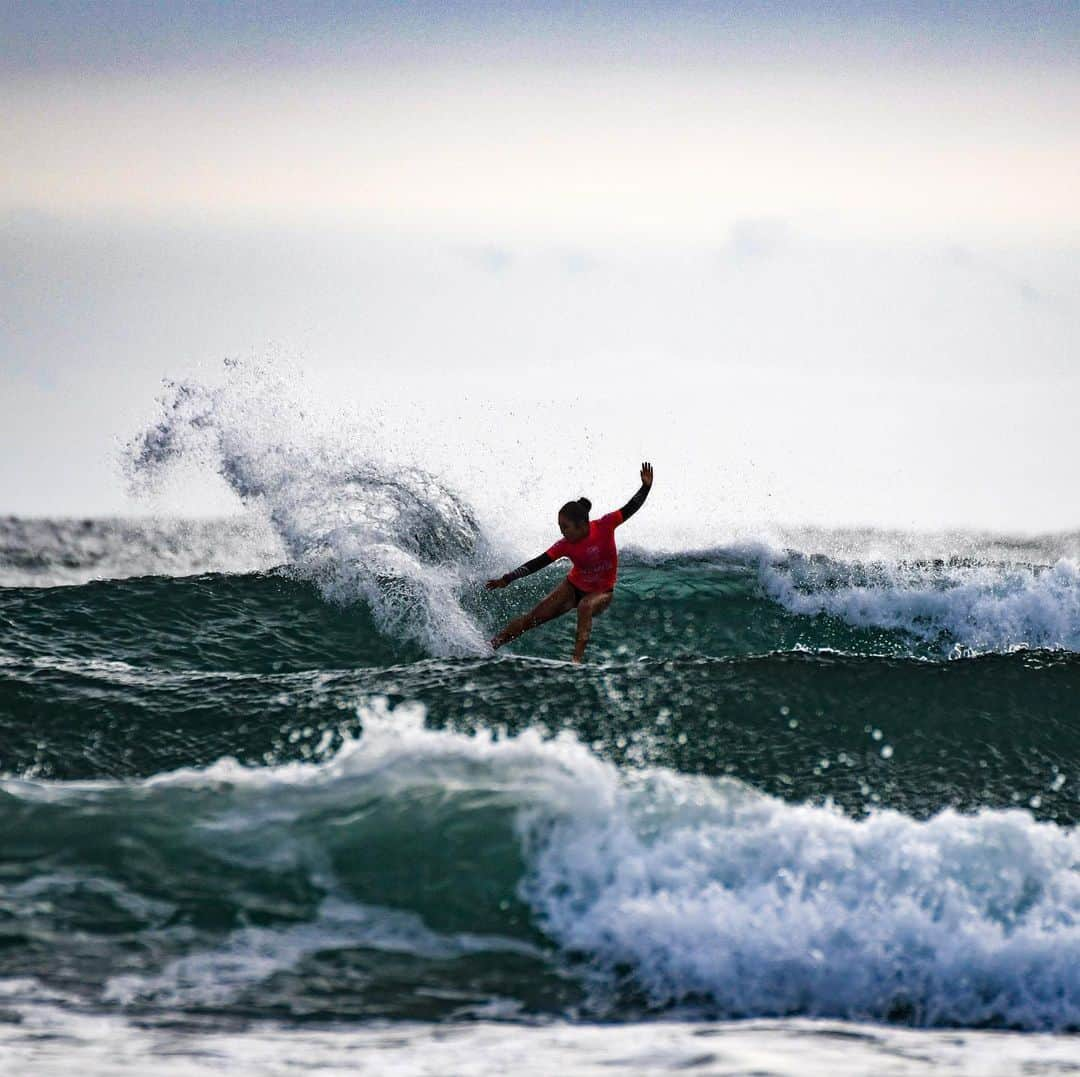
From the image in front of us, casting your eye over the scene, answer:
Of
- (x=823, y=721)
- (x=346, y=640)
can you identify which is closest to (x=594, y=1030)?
(x=823, y=721)

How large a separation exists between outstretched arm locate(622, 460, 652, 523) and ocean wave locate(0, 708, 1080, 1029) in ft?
13.5

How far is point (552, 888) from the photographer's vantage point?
19.7ft

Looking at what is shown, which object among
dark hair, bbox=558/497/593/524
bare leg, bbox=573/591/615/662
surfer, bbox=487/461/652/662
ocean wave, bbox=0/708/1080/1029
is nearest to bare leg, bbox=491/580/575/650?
surfer, bbox=487/461/652/662

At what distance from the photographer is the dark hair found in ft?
34.9

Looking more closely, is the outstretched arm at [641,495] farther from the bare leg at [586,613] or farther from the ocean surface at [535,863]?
the ocean surface at [535,863]

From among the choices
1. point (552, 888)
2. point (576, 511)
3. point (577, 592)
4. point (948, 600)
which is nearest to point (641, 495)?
point (576, 511)

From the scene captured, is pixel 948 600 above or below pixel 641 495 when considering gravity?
below

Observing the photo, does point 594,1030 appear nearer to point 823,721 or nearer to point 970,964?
point 970,964

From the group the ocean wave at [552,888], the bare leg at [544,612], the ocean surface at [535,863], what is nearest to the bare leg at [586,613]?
the bare leg at [544,612]

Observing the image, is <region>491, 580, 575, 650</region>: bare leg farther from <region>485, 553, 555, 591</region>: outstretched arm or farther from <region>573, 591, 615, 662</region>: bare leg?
<region>485, 553, 555, 591</region>: outstretched arm

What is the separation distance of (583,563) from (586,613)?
1.39 feet

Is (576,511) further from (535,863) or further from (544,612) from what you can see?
(535,863)

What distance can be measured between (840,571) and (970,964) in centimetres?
955

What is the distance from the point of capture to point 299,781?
6.82 m
